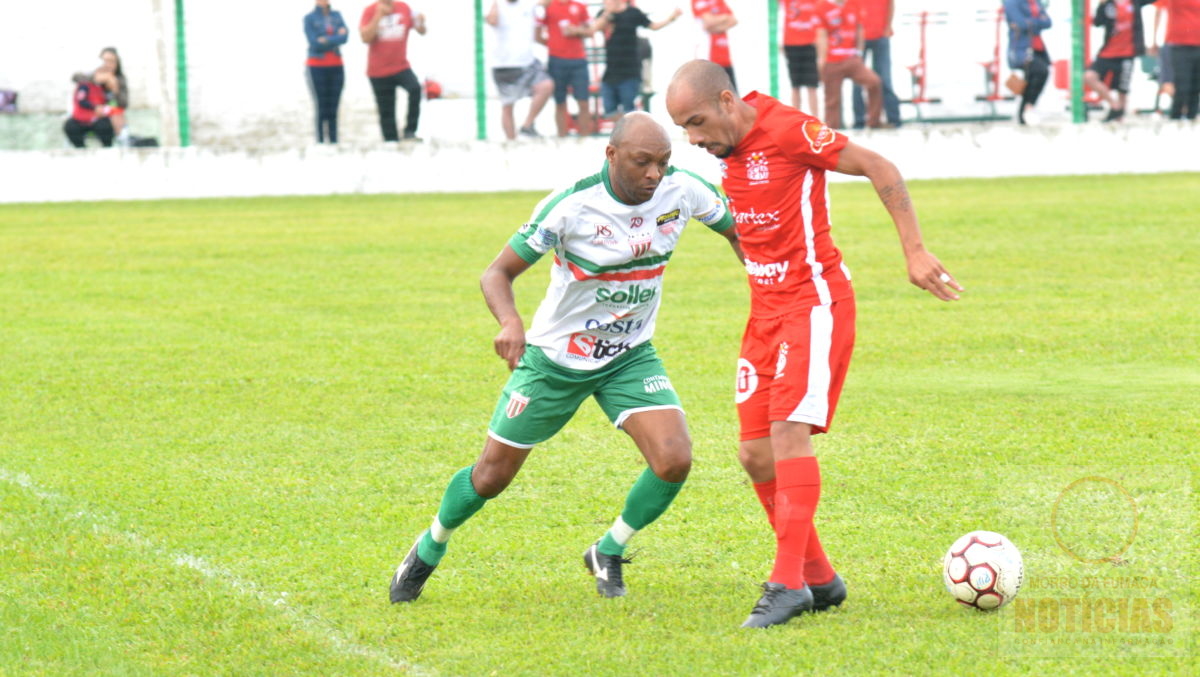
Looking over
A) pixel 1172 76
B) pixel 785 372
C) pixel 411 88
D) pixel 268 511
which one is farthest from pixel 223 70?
pixel 785 372

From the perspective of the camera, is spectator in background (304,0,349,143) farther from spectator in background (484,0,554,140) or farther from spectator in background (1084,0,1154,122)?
spectator in background (1084,0,1154,122)

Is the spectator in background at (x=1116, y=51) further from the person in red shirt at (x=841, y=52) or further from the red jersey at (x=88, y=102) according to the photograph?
the red jersey at (x=88, y=102)

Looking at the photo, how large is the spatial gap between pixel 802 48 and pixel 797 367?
16.1m

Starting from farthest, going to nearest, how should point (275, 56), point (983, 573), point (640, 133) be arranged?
point (275, 56)
point (640, 133)
point (983, 573)

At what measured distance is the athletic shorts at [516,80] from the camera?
2064 centimetres

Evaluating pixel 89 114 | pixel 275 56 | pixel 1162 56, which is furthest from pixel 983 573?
pixel 275 56

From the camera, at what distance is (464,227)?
674 inches

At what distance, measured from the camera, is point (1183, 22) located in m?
20.4

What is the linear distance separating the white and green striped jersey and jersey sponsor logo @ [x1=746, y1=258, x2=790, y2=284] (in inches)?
11.1

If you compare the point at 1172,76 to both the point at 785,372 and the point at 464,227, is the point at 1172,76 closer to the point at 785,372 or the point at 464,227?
the point at 464,227

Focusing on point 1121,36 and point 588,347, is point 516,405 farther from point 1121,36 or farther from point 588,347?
point 1121,36

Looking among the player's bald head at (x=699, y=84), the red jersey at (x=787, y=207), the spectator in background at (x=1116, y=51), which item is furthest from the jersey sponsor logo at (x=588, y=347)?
the spectator in background at (x=1116, y=51)

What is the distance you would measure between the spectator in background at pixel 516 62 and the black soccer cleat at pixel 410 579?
15.7 m

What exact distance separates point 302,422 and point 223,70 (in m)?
17.5
